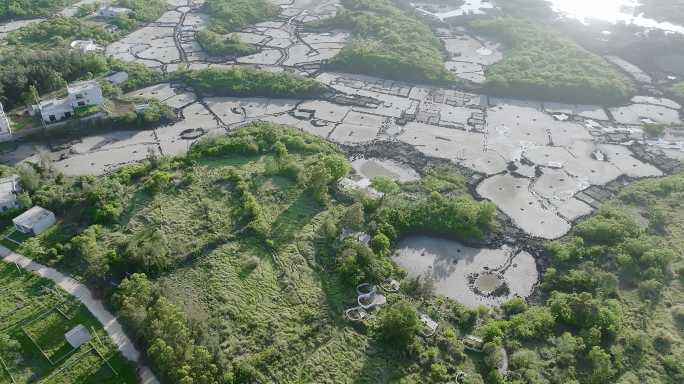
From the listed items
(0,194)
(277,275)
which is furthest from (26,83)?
(277,275)

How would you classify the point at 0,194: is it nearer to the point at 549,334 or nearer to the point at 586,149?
the point at 549,334

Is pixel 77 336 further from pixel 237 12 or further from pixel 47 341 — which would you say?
pixel 237 12

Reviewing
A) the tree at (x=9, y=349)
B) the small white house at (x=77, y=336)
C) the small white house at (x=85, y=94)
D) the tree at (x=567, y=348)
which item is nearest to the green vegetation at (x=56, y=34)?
the small white house at (x=85, y=94)

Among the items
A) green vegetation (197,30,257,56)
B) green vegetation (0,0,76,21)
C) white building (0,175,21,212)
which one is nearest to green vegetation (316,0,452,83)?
green vegetation (197,30,257,56)

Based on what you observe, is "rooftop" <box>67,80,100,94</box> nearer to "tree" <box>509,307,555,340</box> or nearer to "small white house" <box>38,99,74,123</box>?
"small white house" <box>38,99,74,123</box>

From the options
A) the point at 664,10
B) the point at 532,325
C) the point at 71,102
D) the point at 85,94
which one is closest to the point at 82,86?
the point at 85,94

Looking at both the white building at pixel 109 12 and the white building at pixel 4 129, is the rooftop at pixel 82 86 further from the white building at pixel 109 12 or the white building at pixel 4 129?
the white building at pixel 109 12
